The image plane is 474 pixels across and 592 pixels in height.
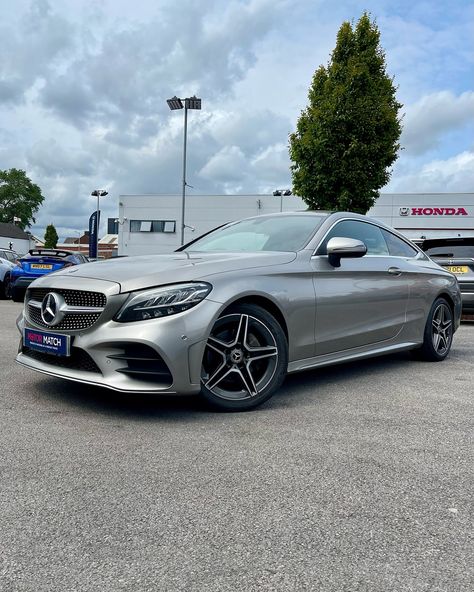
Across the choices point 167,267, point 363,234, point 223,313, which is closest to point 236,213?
point 363,234

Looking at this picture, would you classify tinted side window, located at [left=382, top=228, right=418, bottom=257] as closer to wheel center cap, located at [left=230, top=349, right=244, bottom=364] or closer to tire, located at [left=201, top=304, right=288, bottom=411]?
tire, located at [left=201, top=304, right=288, bottom=411]

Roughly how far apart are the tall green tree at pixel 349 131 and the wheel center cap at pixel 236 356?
17082 millimetres

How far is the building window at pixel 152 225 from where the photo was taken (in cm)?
4134

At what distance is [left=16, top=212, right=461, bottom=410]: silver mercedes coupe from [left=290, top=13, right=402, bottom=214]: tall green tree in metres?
15.8

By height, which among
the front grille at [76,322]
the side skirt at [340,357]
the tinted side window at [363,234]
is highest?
the tinted side window at [363,234]

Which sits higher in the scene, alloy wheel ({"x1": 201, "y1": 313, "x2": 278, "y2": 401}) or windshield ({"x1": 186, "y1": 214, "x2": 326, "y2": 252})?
windshield ({"x1": 186, "y1": 214, "x2": 326, "y2": 252})

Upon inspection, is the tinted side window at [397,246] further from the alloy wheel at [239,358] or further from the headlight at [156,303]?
the headlight at [156,303]

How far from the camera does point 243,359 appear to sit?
139 inches

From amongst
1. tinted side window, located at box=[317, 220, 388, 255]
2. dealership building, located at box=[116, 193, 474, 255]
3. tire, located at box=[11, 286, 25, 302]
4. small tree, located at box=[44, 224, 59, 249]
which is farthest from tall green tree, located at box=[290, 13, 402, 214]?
small tree, located at box=[44, 224, 59, 249]

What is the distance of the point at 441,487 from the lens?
7.91 feet

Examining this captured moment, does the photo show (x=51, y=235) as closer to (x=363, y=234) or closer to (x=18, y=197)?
(x=18, y=197)

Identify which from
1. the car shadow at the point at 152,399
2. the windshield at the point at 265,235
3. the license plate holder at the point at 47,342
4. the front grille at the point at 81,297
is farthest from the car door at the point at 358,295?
the license plate holder at the point at 47,342

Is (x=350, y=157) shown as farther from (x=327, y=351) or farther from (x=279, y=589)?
(x=279, y=589)

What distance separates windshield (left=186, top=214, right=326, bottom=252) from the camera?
436 cm
